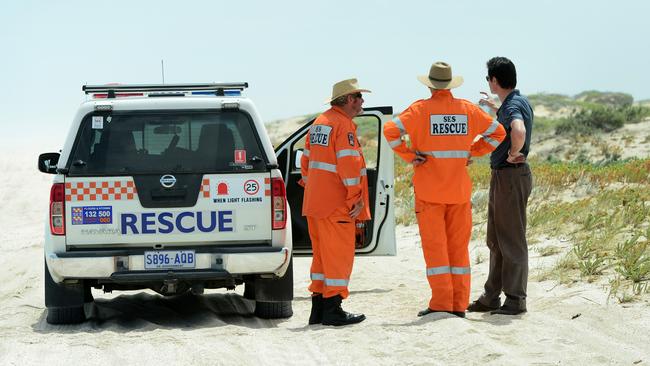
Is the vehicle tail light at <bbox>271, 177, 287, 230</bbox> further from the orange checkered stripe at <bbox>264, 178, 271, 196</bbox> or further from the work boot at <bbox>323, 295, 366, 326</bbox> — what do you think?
the work boot at <bbox>323, 295, 366, 326</bbox>

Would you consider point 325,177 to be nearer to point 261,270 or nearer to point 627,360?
point 261,270

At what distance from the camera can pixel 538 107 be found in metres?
60.9

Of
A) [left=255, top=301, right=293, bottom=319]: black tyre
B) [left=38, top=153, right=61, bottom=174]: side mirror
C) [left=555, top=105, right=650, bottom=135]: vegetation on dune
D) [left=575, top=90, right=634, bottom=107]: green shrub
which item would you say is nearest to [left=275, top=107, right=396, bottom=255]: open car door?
[left=255, top=301, right=293, bottom=319]: black tyre

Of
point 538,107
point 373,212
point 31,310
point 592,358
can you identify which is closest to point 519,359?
point 592,358

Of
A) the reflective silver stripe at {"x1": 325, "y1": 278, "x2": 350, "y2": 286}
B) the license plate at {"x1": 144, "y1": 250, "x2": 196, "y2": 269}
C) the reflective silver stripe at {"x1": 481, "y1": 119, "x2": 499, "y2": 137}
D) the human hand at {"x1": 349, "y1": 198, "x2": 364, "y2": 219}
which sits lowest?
the reflective silver stripe at {"x1": 325, "y1": 278, "x2": 350, "y2": 286}

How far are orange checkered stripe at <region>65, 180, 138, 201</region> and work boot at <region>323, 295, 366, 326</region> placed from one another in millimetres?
1707

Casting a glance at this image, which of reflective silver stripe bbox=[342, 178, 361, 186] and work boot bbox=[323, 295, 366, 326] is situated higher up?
reflective silver stripe bbox=[342, 178, 361, 186]

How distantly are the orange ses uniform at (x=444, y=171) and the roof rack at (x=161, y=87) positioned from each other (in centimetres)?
136

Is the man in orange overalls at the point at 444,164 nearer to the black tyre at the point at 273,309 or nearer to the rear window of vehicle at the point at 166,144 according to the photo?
the rear window of vehicle at the point at 166,144

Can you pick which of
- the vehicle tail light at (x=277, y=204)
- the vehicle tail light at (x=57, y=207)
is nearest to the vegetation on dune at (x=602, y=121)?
the vehicle tail light at (x=277, y=204)

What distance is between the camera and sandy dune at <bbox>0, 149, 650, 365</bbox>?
22.2ft

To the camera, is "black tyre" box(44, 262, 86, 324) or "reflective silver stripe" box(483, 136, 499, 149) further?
"black tyre" box(44, 262, 86, 324)

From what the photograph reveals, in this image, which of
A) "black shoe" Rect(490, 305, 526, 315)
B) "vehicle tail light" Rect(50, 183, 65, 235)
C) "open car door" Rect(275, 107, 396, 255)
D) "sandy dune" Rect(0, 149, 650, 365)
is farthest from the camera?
"open car door" Rect(275, 107, 396, 255)

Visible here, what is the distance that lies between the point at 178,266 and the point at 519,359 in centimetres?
287
